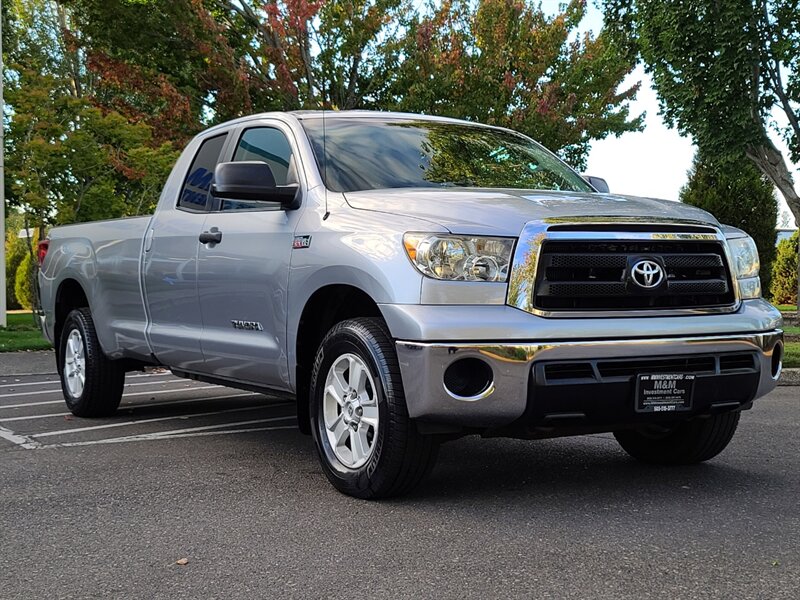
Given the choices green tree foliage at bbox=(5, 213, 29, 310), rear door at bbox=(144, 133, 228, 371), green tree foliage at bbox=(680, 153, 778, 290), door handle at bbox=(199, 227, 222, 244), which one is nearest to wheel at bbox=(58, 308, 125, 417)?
rear door at bbox=(144, 133, 228, 371)

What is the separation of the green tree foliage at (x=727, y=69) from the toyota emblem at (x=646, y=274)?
12.7 meters

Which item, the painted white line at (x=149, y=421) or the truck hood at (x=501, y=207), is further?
the painted white line at (x=149, y=421)

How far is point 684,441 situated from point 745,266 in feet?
3.55

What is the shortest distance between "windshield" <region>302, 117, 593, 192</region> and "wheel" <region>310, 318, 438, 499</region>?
0.99 m

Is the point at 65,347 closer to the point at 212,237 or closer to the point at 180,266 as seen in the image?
→ the point at 180,266

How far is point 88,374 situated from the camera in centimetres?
785

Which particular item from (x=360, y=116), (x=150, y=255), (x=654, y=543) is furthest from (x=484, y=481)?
(x=150, y=255)

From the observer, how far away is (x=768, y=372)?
5039mm

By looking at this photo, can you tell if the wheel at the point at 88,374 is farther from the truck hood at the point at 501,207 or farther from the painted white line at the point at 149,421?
the truck hood at the point at 501,207

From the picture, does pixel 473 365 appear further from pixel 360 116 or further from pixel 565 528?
pixel 360 116

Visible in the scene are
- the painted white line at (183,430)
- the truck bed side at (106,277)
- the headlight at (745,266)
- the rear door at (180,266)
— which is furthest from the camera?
the truck bed side at (106,277)

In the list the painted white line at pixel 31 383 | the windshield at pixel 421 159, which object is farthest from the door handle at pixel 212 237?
the painted white line at pixel 31 383

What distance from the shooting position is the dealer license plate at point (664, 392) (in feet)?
15.2

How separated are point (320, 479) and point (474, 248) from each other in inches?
66.2
